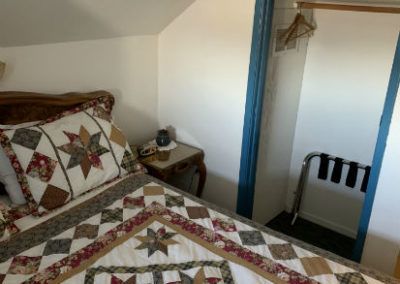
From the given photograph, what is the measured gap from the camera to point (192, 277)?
1406 mm

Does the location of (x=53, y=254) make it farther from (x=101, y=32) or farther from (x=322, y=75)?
(x=322, y=75)

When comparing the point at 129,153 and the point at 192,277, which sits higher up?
the point at 129,153

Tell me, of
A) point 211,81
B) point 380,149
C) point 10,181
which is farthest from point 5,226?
point 380,149

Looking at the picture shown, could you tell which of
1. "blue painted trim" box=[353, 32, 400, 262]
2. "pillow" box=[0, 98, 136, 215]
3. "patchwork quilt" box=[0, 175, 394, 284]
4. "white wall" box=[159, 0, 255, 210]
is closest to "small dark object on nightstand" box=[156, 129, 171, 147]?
"white wall" box=[159, 0, 255, 210]

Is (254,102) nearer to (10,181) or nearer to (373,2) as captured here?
(373,2)

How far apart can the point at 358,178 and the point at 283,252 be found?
1450 mm

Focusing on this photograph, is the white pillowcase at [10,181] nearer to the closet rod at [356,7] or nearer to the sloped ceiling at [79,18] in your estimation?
the sloped ceiling at [79,18]

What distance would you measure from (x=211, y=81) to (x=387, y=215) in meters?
1.32

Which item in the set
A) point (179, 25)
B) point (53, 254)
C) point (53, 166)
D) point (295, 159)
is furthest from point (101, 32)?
point (295, 159)

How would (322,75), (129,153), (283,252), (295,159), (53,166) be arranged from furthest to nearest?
(295,159)
(322,75)
(129,153)
(53,166)
(283,252)

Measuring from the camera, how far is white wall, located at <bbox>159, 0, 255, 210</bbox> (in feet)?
7.51

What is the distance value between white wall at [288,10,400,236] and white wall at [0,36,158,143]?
3.87 feet

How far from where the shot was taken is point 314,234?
2.90 meters

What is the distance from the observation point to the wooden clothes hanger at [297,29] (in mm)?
2408
